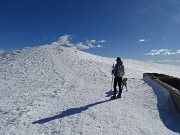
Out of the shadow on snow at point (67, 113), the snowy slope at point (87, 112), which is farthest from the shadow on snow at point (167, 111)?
the shadow on snow at point (67, 113)

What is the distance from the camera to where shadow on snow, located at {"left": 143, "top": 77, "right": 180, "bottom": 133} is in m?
11.3

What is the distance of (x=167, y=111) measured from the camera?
1319cm

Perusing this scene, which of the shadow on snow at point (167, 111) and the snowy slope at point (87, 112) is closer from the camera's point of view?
the snowy slope at point (87, 112)

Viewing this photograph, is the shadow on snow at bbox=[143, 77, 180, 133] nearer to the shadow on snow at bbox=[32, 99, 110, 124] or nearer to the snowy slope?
the snowy slope

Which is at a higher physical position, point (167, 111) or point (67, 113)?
point (167, 111)

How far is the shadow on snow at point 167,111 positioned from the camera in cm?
1134

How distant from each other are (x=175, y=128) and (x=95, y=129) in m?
3.50

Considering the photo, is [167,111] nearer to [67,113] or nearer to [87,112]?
[87,112]

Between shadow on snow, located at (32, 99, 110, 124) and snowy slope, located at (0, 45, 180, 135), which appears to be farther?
shadow on snow, located at (32, 99, 110, 124)

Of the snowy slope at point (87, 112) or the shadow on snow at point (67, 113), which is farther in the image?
the shadow on snow at point (67, 113)

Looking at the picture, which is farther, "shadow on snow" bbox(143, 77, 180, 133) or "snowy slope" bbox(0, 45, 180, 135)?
"shadow on snow" bbox(143, 77, 180, 133)

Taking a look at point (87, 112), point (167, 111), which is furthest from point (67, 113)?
point (167, 111)

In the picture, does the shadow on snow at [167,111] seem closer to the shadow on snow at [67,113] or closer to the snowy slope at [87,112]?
the snowy slope at [87,112]

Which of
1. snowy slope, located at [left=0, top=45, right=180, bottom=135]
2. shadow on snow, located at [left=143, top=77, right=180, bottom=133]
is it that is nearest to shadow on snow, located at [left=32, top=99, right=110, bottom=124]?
snowy slope, located at [left=0, top=45, right=180, bottom=135]
